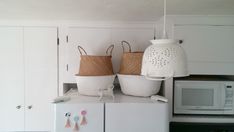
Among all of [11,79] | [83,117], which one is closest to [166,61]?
[83,117]

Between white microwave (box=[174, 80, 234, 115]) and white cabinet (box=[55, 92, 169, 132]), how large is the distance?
36cm

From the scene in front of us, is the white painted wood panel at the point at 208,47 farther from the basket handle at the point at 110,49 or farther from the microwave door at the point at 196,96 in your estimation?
the basket handle at the point at 110,49

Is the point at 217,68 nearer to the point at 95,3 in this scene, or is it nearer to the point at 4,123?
the point at 95,3

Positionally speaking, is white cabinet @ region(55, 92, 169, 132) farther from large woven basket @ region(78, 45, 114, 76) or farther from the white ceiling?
the white ceiling

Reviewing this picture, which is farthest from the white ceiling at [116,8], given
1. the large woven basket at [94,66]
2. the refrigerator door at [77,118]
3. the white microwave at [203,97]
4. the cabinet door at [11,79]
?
the refrigerator door at [77,118]

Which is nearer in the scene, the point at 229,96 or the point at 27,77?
the point at 229,96

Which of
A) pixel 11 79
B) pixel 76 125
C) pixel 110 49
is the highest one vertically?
pixel 110 49

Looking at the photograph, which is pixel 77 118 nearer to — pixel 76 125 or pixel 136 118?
pixel 76 125

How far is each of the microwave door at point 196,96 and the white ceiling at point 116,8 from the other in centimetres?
62

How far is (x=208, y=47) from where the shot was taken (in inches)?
58.4

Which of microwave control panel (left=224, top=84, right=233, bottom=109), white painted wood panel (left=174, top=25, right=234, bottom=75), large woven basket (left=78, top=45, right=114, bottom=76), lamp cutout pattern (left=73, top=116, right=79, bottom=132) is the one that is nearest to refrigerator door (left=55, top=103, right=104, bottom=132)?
lamp cutout pattern (left=73, top=116, right=79, bottom=132)

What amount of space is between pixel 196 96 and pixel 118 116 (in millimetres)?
757

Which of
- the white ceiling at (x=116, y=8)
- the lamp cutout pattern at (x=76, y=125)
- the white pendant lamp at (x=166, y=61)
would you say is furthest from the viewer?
the lamp cutout pattern at (x=76, y=125)

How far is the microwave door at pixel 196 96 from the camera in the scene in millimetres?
1496
